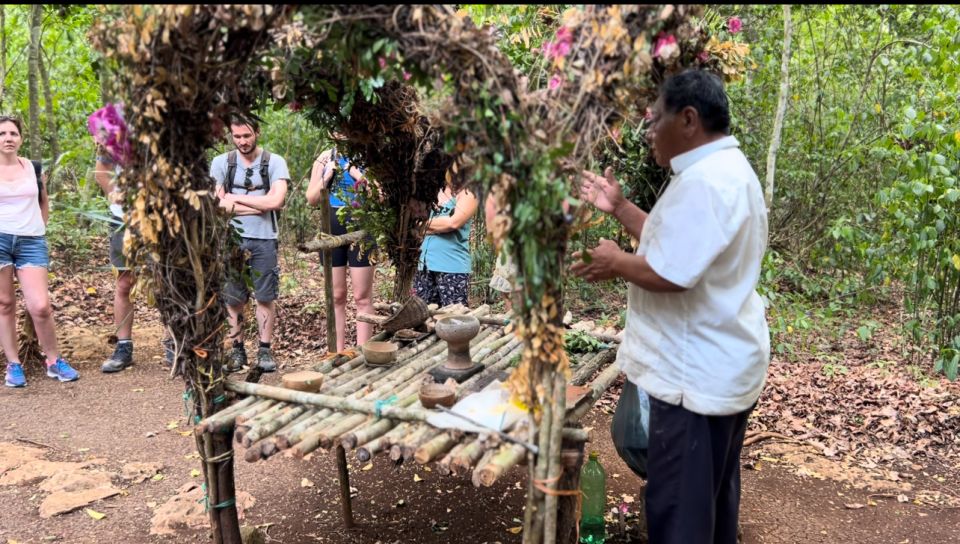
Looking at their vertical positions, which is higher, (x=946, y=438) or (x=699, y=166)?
(x=699, y=166)

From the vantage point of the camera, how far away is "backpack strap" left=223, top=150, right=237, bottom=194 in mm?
4898

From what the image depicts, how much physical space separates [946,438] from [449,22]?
13.7ft

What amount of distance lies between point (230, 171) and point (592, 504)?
334 cm

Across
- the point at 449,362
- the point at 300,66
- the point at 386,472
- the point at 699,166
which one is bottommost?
the point at 386,472

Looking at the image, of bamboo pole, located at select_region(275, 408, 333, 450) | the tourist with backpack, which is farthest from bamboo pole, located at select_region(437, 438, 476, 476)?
the tourist with backpack

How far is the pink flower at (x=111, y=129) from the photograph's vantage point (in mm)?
2281

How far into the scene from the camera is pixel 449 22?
1896 mm

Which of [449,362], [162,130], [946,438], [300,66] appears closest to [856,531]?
[946,438]

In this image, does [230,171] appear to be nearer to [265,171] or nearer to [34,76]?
[265,171]

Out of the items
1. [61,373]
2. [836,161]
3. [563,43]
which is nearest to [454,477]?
[563,43]

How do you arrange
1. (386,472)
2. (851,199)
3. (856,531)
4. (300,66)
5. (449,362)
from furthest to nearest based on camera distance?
1. (851,199)
2. (386,472)
3. (856,531)
4. (449,362)
5. (300,66)

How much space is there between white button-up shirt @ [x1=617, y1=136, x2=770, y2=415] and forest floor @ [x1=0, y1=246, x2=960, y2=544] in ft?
4.93

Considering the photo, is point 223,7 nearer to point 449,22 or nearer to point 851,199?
point 449,22

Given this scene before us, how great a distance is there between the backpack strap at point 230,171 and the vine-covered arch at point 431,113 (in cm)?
235
